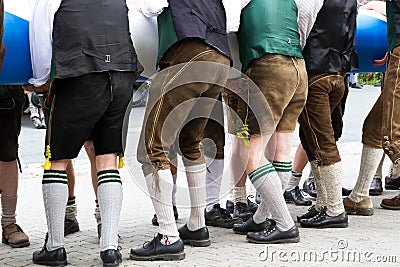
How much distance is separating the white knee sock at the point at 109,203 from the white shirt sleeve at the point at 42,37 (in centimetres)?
69

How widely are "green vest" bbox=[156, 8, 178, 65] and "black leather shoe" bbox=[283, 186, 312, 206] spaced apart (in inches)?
94.4

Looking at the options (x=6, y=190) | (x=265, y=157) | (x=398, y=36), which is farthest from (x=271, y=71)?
(x=6, y=190)

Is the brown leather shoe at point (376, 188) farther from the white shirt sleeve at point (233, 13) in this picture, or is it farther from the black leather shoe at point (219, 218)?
the white shirt sleeve at point (233, 13)

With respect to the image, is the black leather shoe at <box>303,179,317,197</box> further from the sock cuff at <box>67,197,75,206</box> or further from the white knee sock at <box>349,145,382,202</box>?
the sock cuff at <box>67,197,75,206</box>

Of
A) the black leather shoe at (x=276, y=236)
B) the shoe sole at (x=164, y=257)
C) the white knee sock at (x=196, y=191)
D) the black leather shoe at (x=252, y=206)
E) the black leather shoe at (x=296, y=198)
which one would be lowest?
the black leather shoe at (x=296, y=198)

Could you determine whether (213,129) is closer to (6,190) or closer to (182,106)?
(182,106)

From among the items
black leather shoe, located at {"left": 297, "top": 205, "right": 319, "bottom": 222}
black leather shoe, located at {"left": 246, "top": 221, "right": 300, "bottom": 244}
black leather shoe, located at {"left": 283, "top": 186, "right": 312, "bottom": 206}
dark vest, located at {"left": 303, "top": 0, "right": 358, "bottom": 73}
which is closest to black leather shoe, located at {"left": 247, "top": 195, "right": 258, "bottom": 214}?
black leather shoe, located at {"left": 297, "top": 205, "right": 319, "bottom": 222}

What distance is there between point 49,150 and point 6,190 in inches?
42.7

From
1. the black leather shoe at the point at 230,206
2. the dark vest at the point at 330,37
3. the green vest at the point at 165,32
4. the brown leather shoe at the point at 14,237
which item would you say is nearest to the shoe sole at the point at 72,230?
the brown leather shoe at the point at 14,237

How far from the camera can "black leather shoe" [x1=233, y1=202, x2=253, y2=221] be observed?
571 cm

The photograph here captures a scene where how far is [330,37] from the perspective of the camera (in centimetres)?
515

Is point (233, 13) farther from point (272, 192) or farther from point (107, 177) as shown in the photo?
point (107, 177)

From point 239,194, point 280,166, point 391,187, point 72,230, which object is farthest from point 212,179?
point 391,187

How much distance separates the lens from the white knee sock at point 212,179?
569 cm
